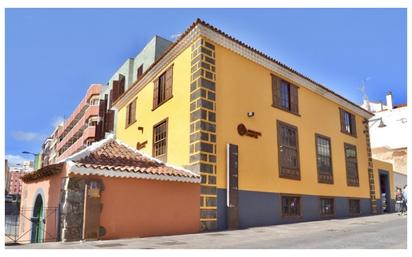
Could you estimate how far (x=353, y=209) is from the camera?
64.5 ft

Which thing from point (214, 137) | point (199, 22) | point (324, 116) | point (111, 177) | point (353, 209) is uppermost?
point (199, 22)

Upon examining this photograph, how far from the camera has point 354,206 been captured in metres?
19.8

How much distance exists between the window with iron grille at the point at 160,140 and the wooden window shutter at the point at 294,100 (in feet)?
18.8

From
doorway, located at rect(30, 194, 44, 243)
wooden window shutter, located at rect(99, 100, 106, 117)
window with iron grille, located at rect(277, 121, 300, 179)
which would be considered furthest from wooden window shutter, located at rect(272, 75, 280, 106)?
wooden window shutter, located at rect(99, 100, 106, 117)

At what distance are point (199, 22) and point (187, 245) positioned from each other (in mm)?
7624

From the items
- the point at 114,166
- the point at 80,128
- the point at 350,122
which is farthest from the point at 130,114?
the point at 80,128

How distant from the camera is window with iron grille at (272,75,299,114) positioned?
16031 millimetres

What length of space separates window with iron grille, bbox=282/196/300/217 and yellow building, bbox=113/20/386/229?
0.13ft

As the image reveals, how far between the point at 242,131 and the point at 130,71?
16158 mm

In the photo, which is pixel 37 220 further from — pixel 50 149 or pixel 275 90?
pixel 50 149

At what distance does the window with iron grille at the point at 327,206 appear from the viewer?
17311 millimetres

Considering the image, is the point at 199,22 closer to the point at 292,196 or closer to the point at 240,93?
the point at 240,93

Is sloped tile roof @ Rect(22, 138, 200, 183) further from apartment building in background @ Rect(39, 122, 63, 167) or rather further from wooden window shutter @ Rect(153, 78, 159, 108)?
apartment building in background @ Rect(39, 122, 63, 167)
